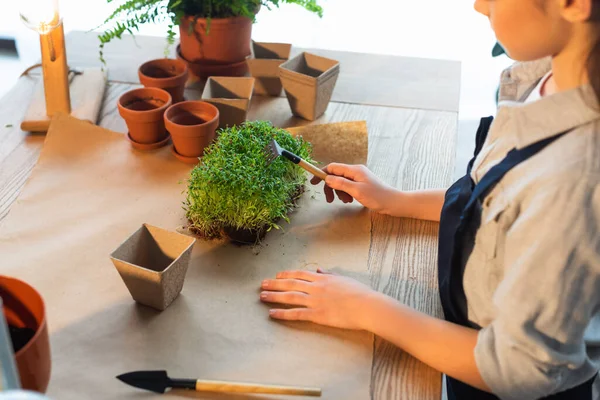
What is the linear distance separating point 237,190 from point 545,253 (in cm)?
54

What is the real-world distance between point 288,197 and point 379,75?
2.24 ft

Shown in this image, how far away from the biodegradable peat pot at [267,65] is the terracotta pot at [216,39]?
0.04 metres

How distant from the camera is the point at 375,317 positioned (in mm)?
934

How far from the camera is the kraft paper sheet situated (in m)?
0.88

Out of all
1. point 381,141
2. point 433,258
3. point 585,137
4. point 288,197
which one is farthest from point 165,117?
point 585,137

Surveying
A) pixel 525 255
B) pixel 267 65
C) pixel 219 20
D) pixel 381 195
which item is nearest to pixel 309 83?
pixel 267 65

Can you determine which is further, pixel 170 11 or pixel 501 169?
pixel 170 11

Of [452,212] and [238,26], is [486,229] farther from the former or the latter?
[238,26]

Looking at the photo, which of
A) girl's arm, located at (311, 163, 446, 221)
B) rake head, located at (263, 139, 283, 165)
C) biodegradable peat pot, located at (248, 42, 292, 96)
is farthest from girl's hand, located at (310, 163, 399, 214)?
biodegradable peat pot, located at (248, 42, 292, 96)

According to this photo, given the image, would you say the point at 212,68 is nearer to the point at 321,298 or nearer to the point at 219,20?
the point at 219,20

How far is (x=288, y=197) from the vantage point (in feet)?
4.01

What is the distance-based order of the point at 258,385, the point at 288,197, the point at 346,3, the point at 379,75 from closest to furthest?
the point at 258,385 < the point at 288,197 < the point at 379,75 < the point at 346,3

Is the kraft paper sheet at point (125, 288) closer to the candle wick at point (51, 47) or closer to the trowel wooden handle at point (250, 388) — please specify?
the trowel wooden handle at point (250, 388)

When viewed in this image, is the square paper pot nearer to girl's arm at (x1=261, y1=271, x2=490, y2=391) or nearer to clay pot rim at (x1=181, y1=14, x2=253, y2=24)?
clay pot rim at (x1=181, y1=14, x2=253, y2=24)
